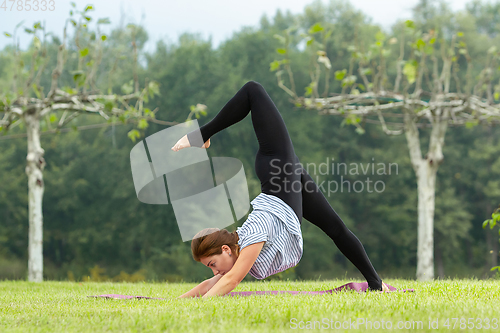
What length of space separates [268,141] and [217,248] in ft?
2.80

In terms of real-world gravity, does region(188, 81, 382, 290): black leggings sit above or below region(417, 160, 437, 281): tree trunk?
above

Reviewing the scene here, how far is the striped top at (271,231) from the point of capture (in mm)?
3158

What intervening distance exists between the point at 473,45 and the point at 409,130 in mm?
14061

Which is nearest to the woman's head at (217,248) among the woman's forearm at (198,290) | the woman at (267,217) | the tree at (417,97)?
the woman at (267,217)

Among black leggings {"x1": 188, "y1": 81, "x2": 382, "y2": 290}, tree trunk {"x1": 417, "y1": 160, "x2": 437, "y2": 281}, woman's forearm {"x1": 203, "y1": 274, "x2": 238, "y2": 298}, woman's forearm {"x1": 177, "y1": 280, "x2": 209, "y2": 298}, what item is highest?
black leggings {"x1": 188, "y1": 81, "x2": 382, "y2": 290}

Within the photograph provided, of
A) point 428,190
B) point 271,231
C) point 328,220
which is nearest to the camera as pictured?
point 271,231

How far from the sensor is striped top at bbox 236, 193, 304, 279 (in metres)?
3.16

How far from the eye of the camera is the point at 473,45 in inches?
852

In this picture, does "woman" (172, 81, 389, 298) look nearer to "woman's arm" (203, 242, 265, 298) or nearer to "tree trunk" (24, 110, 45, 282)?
"woman's arm" (203, 242, 265, 298)

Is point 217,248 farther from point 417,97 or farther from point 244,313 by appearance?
point 417,97

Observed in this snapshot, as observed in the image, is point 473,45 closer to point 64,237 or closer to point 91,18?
point 91,18

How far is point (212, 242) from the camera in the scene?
3201 mm

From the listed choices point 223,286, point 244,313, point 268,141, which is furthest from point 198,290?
point 268,141

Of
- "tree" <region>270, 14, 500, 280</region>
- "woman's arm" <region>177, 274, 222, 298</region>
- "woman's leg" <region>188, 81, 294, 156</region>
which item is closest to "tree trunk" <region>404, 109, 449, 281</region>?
"tree" <region>270, 14, 500, 280</region>
